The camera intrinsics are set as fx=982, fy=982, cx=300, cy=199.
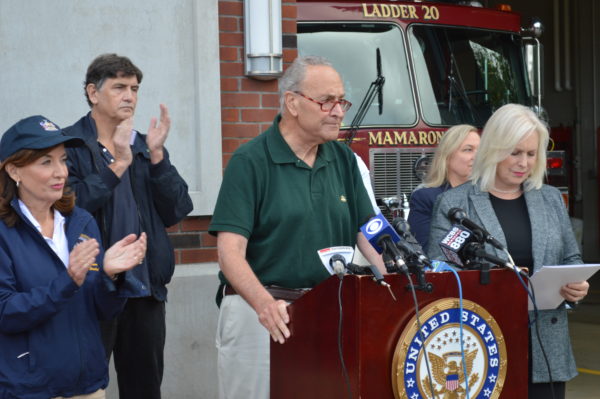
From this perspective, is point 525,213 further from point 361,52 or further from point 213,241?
point 361,52

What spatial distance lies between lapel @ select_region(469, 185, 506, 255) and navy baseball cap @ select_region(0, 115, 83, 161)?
5.78 ft

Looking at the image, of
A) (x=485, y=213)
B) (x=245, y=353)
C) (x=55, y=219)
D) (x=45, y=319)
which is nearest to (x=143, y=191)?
(x=55, y=219)

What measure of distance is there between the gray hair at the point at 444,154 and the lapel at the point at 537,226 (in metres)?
1.86

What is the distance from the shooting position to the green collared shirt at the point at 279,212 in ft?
12.9

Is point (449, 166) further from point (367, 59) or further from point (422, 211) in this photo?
point (367, 59)

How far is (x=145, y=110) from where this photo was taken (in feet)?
21.3

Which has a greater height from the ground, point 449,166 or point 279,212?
point 449,166

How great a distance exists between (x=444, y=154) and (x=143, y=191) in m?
2.17

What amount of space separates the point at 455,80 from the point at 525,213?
13.8ft

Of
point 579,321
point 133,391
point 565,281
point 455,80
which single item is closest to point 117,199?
point 133,391

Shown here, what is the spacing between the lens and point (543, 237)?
14.0ft

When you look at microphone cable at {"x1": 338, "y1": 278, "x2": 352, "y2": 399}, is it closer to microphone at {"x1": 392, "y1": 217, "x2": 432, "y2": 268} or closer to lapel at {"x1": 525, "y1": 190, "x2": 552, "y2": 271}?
microphone at {"x1": 392, "y1": 217, "x2": 432, "y2": 268}

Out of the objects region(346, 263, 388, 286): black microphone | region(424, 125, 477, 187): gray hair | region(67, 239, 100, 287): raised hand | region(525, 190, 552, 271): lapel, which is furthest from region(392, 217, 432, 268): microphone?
region(424, 125, 477, 187): gray hair

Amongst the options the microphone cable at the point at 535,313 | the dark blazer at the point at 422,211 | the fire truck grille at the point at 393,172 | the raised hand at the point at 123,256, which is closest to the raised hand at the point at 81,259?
the raised hand at the point at 123,256
